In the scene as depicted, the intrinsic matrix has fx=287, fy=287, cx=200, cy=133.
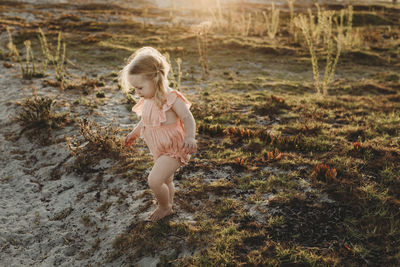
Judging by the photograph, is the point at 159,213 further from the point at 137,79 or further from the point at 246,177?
the point at 137,79

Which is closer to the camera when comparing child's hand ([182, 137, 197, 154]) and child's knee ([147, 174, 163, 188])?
child's hand ([182, 137, 197, 154])

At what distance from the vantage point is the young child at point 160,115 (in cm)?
312

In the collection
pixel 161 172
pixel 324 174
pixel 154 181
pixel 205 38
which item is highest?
pixel 205 38

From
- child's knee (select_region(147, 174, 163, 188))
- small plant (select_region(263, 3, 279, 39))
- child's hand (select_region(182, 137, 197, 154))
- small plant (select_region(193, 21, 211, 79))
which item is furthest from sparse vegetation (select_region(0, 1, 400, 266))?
small plant (select_region(263, 3, 279, 39))

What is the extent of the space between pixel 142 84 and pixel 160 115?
0.41m

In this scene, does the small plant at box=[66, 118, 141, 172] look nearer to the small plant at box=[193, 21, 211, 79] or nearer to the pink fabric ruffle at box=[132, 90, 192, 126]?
the pink fabric ruffle at box=[132, 90, 192, 126]

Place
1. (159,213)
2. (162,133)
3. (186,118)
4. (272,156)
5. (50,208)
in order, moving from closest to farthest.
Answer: (186,118)
(162,133)
(159,213)
(50,208)
(272,156)

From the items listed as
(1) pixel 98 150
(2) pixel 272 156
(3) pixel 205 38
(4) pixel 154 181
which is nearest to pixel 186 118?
(4) pixel 154 181

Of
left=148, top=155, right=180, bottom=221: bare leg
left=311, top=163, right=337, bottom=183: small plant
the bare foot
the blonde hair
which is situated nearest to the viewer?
the blonde hair

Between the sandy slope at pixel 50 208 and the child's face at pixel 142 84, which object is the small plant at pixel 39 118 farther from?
the child's face at pixel 142 84

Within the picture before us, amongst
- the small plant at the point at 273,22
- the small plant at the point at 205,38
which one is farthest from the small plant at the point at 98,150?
the small plant at the point at 273,22

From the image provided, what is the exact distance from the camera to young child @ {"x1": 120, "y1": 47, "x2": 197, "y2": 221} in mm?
3117

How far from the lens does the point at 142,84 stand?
3.16 metres

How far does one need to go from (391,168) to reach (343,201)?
1.41 meters
